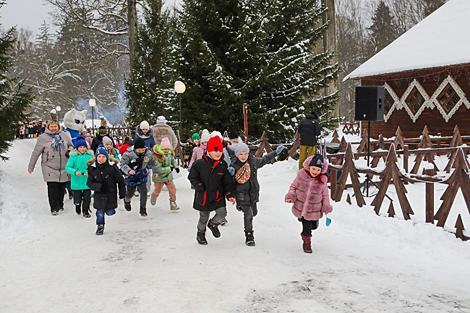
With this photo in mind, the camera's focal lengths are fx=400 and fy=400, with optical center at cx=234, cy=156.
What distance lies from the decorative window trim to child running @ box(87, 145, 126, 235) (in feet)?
50.3

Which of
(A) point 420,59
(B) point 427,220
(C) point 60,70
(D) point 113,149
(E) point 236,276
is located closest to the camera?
(E) point 236,276

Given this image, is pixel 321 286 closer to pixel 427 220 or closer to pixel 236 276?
pixel 236 276

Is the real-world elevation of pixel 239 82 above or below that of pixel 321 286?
above

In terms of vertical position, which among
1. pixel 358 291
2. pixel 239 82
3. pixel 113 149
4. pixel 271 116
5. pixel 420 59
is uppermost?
pixel 420 59

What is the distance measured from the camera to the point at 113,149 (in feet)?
35.0

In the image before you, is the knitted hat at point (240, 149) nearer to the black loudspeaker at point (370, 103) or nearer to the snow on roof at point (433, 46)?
the black loudspeaker at point (370, 103)

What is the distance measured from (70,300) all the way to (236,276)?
6.06 feet

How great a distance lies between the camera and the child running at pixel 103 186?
22.2 feet

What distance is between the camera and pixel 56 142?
8.41m

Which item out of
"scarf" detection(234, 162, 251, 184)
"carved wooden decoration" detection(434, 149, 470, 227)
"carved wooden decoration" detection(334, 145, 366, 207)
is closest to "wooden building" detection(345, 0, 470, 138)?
"carved wooden decoration" detection(334, 145, 366, 207)

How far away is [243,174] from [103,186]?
2566 millimetres

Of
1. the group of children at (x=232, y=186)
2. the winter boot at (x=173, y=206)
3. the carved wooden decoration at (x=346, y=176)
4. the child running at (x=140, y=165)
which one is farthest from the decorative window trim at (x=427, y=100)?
the child running at (x=140, y=165)

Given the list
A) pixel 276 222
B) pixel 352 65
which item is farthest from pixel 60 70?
pixel 276 222

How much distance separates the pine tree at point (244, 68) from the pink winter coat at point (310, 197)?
9.12 metres
